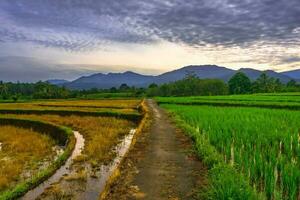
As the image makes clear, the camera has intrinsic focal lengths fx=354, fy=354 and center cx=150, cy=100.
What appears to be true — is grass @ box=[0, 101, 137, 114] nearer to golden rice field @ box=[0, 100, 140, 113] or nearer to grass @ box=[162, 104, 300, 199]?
golden rice field @ box=[0, 100, 140, 113]

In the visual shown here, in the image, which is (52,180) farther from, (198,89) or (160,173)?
(198,89)

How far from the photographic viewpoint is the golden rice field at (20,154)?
10686 mm

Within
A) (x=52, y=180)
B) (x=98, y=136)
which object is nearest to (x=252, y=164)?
(x=52, y=180)

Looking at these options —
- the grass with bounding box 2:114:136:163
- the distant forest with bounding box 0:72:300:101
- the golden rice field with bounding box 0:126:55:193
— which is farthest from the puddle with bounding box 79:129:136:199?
the distant forest with bounding box 0:72:300:101

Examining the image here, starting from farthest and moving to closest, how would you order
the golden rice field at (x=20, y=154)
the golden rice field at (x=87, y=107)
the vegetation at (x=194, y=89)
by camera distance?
1. the vegetation at (x=194, y=89)
2. the golden rice field at (x=87, y=107)
3. the golden rice field at (x=20, y=154)

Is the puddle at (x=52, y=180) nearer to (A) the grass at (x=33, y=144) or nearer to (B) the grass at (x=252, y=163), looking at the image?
(A) the grass at (x=33, y=144)

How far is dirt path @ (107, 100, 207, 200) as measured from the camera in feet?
22.4

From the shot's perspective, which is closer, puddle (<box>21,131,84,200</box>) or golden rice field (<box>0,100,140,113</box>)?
puddle (<box>21,131,84,200</box>)

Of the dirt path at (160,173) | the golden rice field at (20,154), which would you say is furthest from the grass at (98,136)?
the golden rice field at (20,154)

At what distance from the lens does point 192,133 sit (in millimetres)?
13359

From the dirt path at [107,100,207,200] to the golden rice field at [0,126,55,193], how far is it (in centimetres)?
354

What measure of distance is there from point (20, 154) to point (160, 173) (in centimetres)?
860

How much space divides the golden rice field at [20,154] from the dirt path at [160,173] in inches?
139

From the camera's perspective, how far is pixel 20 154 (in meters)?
14.7
